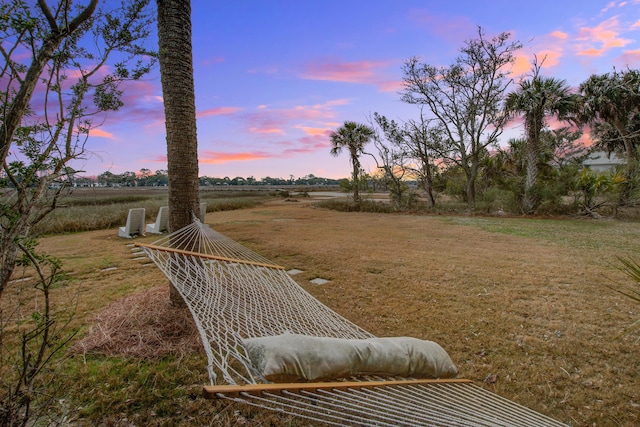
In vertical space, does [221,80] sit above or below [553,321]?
above

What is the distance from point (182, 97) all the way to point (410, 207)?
37.3ft

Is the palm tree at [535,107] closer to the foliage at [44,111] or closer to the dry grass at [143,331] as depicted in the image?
the dry grass at [143,331]

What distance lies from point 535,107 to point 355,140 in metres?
7.07

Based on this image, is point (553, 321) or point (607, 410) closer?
point (607, 410)

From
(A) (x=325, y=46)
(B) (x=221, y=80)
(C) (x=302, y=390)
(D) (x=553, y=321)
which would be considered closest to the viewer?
(C) (x=302, y=390)

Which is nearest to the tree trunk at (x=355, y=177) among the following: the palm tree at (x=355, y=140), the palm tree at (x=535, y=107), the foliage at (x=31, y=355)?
the palm tree at (x=355, y=140)

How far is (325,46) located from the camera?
6.96 m

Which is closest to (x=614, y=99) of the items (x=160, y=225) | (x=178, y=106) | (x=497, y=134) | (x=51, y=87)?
(x=497, y=134)

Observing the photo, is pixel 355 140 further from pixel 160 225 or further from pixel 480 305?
pixel 480 305

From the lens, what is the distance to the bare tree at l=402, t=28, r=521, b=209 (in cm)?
1028

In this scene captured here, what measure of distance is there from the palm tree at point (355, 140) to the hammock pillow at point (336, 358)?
41.0 feet

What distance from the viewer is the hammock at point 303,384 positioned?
0.93m

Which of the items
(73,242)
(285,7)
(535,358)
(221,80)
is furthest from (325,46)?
(535,358)

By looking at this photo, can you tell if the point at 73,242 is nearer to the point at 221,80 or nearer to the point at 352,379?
the point at 221,80
